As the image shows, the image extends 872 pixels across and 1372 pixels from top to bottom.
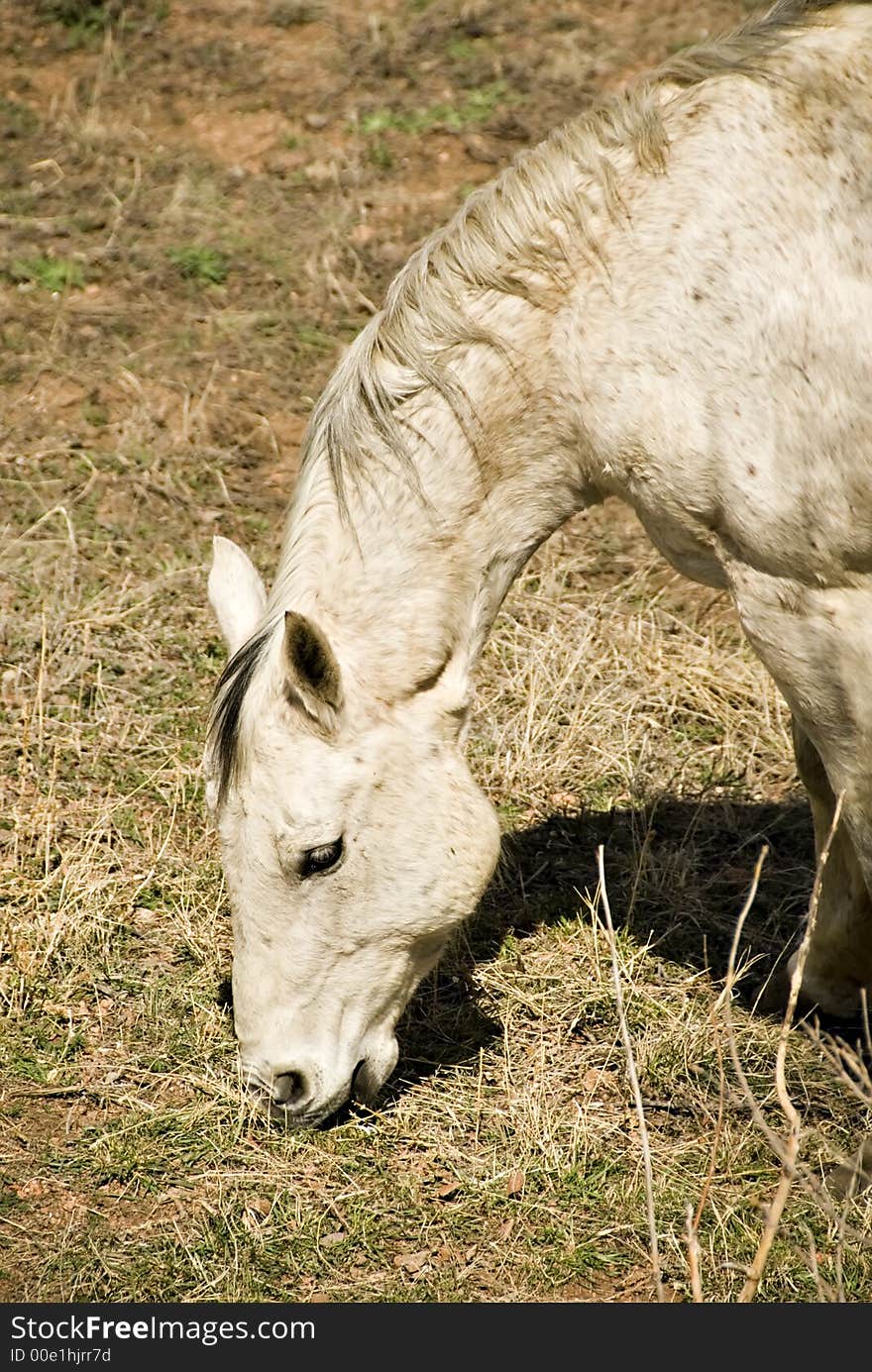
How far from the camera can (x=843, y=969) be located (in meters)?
3.67

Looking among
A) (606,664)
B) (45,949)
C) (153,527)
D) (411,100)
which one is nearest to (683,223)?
(606,664)

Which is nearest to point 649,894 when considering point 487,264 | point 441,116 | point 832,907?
point 832,907

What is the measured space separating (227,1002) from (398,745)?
117 centimetres

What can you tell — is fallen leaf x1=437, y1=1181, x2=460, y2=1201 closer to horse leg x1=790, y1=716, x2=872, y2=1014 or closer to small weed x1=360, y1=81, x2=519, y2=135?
horse leg x1=790, y1=716, x2=872, y2=1014

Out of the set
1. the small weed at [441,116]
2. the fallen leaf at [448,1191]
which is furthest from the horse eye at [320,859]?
the small weed at [441,116]

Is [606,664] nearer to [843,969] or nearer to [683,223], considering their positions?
[843,969]

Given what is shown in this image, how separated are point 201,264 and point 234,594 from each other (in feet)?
12.1

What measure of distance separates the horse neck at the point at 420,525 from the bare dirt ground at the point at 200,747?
3.80ft

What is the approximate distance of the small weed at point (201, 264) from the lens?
6488 millimetres

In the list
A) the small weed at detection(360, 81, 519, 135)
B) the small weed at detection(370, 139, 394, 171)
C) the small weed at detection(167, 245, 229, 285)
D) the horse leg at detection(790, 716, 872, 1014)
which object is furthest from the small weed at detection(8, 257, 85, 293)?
the horse leg at detection(790, 716, 872, 1014)

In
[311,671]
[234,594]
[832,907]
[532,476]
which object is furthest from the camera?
[832,907]

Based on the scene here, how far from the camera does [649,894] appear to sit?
4.26m

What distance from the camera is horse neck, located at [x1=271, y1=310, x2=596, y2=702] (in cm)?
306

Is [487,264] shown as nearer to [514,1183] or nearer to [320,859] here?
[320,859]
